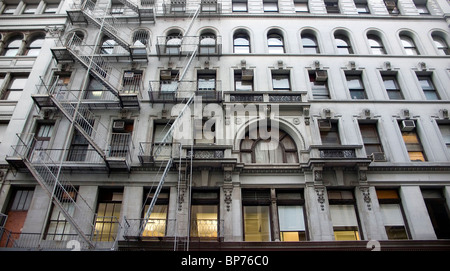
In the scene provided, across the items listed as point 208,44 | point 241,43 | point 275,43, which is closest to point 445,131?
point 275,43

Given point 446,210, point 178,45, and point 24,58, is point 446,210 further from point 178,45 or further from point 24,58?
point 24,58

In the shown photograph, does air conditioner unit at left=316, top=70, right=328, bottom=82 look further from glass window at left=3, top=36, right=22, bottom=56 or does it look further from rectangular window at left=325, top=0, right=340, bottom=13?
glass window at left=3, top=36, right=22, bottom=56

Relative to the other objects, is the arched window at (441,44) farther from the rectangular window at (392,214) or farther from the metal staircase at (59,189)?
the metal staircase at (59,189)

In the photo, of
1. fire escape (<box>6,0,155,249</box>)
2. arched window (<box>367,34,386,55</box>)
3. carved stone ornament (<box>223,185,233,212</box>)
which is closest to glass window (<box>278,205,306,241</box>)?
carved stone ornament (<box>223,185,233,212</box>)

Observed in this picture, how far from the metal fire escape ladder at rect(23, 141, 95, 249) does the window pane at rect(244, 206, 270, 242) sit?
651cm

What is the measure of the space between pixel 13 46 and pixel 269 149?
17076 mm

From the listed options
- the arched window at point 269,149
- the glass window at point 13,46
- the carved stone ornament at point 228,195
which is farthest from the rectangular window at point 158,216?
the glass window at point 13,46

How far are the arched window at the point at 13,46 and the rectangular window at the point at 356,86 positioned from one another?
65.3ft

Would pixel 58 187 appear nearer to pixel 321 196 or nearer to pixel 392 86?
pixel 321 196

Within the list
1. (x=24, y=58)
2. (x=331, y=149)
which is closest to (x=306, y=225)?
(x=331, y=149)

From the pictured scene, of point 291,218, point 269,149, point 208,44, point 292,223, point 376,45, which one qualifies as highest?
point 376,45

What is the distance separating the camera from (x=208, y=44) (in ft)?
64.7

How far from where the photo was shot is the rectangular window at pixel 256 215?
48.0 feet

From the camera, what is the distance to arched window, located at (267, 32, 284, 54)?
68.3ft
